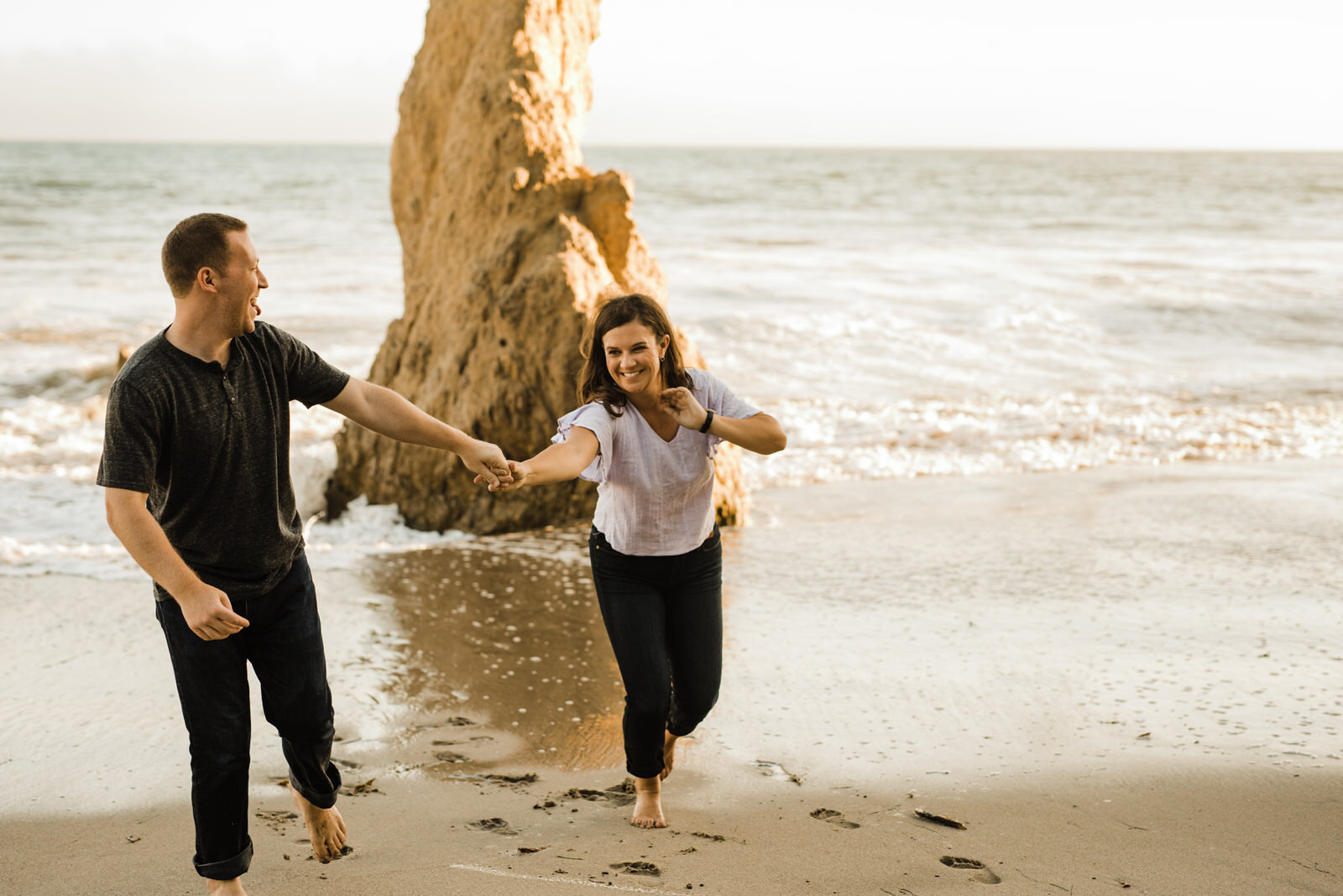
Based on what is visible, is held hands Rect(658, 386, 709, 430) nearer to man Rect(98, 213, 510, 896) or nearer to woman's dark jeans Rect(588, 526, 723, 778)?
woman's dark jeans Rect(588, 526, 723, 778)

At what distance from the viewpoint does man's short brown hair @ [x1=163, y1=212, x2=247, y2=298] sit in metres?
2.57

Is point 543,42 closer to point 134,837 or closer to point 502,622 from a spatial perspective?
point 502,622

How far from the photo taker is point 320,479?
7164 millimetres

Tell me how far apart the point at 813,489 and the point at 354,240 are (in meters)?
18.1

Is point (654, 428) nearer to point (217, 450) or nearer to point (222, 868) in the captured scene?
point (217, 450)

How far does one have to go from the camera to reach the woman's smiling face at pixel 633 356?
10.6 ft

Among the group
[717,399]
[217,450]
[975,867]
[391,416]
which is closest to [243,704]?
[217,450]

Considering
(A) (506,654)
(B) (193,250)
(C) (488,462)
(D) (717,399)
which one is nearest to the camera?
(B) (193,250)

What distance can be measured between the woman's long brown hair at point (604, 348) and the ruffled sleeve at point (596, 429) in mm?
44

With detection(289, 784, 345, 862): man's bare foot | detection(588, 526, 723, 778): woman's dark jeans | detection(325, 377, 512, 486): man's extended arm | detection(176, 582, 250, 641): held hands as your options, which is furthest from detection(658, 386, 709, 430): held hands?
detection(289, 784, 345, 862): man's bare foot

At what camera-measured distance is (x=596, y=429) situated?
126 inches

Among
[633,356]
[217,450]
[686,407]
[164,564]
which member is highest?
[633,356]

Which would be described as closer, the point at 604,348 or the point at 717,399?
the point at 604,348

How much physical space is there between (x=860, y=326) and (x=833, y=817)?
475 inches
